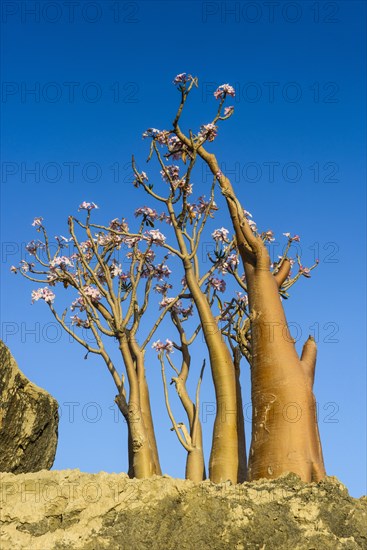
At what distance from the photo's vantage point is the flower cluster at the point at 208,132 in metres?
14.4

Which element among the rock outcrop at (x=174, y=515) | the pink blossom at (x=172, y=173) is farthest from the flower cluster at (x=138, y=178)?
the rock outcrop at (x=174, y=515)

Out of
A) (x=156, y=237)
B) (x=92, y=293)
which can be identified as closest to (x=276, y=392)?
(x=156, y=237)

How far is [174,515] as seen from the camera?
25.7 feet

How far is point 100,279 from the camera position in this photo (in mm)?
16641

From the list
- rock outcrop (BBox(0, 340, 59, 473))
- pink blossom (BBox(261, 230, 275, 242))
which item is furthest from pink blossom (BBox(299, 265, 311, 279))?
rock outcrop (BBox(0, 340, 59, 473))

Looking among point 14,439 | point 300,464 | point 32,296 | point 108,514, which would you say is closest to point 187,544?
point 108,514

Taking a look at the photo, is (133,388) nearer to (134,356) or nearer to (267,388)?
(134,356)

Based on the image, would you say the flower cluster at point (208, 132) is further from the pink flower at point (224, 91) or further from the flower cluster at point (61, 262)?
the flower cluster at point (61, 262)

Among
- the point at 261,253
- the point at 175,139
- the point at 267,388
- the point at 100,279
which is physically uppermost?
the point at 175,139

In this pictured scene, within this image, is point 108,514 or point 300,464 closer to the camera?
point 108,514

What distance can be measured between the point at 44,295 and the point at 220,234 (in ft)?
12.7

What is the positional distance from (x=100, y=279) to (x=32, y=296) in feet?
5.73

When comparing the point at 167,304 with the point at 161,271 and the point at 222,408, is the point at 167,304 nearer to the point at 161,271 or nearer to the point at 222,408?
the point at 161,271

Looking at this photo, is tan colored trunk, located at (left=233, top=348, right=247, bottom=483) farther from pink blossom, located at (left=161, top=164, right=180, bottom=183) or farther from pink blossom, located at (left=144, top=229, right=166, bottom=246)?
pink blossom, located at (left=161, top=164, right=180, bottom=183)
